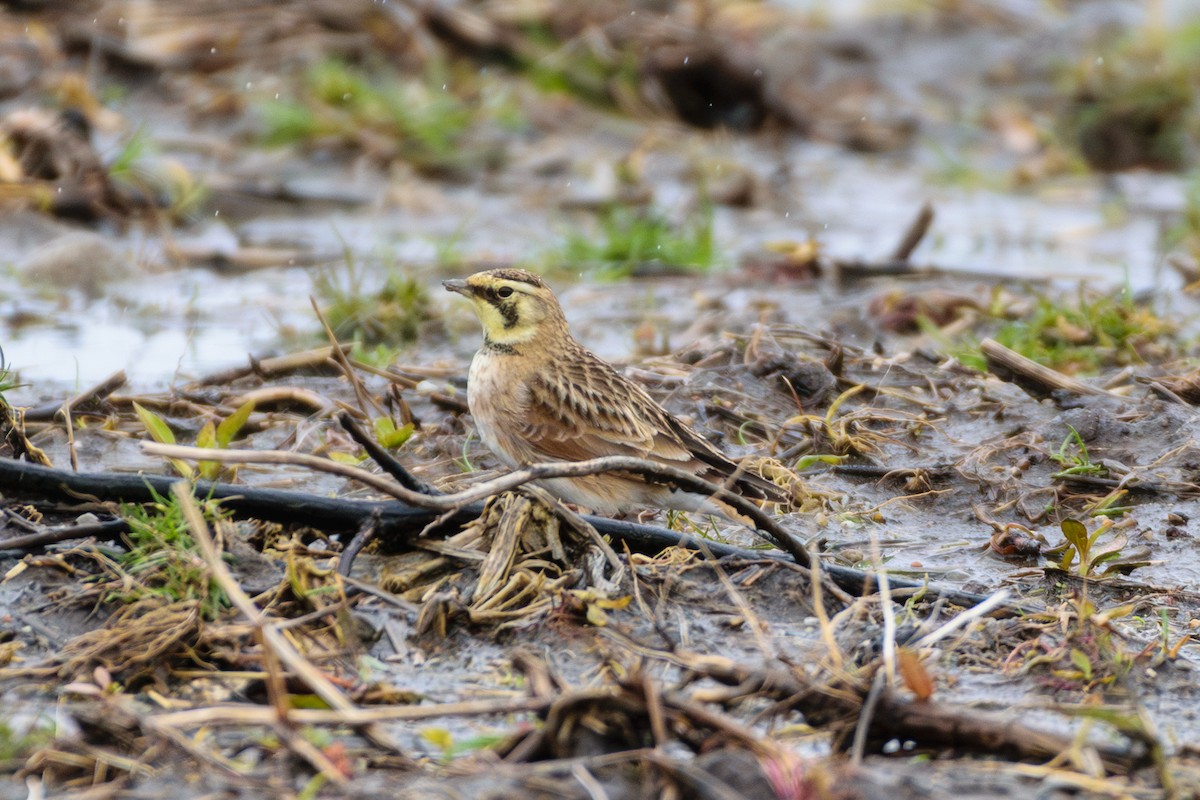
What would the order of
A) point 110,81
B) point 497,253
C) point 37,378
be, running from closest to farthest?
point 37,378
point 497,253
point 110,81

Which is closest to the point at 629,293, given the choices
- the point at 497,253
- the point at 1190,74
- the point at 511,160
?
the point at 497,253

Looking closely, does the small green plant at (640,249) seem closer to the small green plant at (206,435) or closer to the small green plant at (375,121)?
the small green plant at (375,121)

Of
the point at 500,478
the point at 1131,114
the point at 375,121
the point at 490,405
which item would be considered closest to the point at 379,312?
the point at 490,405

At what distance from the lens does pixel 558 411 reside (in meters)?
5.92

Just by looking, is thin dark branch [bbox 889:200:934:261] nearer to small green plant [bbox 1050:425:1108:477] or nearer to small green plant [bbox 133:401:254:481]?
small green plant [bbox 1050:425:1108:477]

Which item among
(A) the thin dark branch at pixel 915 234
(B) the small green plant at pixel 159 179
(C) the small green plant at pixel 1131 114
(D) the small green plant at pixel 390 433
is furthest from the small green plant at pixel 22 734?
(C) the small green plant at pixel 1131 114

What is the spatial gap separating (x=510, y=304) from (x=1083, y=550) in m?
2.43

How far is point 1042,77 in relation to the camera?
15883mm

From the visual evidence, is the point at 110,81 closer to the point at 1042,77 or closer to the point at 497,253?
the point at 497,253

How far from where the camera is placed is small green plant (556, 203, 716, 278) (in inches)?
399

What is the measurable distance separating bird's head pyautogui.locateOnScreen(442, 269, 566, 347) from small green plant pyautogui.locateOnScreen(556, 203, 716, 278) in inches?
148

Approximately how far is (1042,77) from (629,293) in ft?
26.4

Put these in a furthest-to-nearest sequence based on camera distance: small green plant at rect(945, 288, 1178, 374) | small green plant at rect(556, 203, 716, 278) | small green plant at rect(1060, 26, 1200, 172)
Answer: small green plant at rect(1060, 26, 1200, 172) < small green plant at rect(556, 203, 716, 278) < small green plant at rect(945, 288, 1178, 374)

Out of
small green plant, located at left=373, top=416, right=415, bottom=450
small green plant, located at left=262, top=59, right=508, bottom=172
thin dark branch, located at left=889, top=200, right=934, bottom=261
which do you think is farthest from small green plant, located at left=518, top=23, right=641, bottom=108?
small green plant, located at left=373, top=416, right=415, bottom=450
